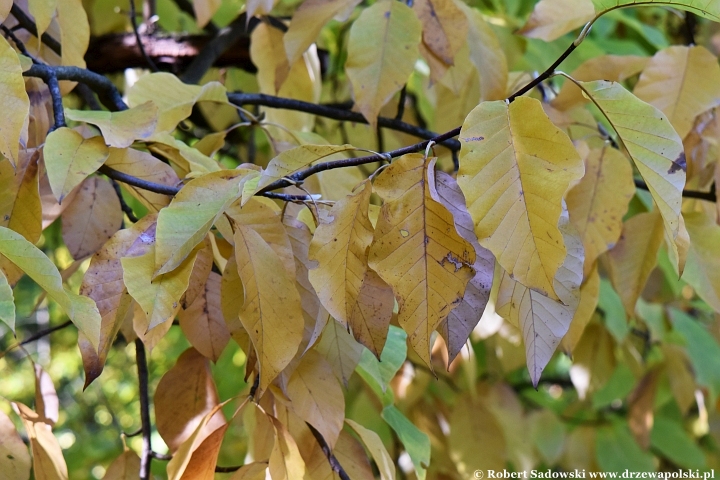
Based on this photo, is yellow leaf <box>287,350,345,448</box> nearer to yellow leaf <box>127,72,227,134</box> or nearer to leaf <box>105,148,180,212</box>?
leaf <box>105,148,180,212</box>

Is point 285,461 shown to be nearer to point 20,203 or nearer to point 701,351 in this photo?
point 20,203

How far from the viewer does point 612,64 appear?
73 cm

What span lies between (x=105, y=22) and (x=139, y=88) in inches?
25.5

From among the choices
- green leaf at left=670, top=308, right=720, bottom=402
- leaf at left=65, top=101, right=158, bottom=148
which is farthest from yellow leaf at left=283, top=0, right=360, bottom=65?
green leaf at left=670, top=308, right=720, bottom=402

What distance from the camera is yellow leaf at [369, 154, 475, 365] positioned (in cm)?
40

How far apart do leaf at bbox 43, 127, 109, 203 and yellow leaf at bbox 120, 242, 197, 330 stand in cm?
8

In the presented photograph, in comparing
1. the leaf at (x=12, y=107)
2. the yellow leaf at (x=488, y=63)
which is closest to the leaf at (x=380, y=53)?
the yellow leaf at (x=488, y=63)

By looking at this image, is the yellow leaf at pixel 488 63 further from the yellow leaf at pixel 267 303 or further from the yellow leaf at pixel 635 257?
the yellow leaf at pixel 267 303

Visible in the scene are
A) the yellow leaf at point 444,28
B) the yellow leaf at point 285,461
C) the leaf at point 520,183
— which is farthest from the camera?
the yellow leaf at point 444,28

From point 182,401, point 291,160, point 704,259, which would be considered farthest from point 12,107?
point 704,259

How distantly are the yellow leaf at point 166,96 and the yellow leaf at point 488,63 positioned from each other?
1.04ft

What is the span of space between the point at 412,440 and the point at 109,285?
0.35m

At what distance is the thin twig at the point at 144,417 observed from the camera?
606 mm

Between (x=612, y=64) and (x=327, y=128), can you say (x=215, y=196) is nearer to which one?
(x=612, y=64)
